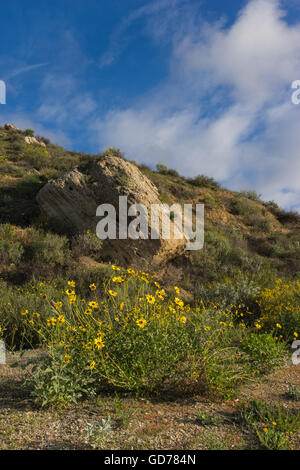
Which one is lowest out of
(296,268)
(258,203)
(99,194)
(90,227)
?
(296,268)

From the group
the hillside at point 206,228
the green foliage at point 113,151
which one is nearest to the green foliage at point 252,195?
the hillside at point 206,228

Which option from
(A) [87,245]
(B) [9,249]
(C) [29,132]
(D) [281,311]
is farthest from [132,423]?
(C) [29,132]

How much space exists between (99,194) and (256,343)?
7457 millimetres

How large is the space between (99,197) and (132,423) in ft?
27.1

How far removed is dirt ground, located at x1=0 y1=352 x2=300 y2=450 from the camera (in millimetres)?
2410

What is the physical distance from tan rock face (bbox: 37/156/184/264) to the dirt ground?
628cm

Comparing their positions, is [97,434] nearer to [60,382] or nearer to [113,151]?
[60,382]

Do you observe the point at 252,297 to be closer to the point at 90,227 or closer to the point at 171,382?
the point at 171,382

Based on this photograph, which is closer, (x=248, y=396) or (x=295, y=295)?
(x=248, y=396)

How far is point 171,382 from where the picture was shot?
334 centimetres

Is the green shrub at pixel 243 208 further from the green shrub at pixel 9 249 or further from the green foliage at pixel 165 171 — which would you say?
the green shrub at pixel 9 249

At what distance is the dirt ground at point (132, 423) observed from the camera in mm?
2410
